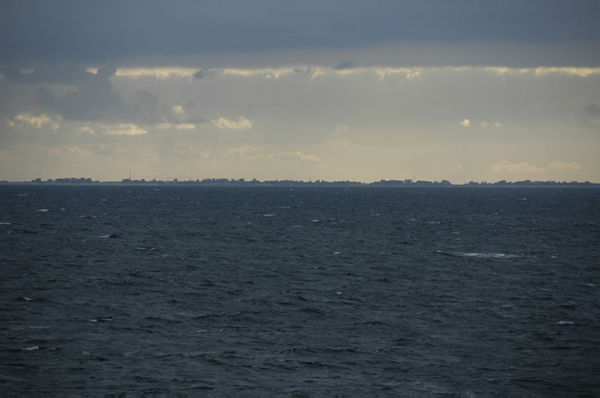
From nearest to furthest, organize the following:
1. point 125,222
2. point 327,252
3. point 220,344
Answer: point 220,344 → point 327,252 → point 125,222

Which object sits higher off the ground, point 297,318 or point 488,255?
point 488,255

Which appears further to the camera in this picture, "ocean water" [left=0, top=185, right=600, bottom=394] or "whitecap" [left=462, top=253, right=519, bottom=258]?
"whitecap" [left=462, top=253, right=519, bottom=258]

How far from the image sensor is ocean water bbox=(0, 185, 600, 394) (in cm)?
2384

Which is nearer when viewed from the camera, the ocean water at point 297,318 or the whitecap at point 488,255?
the ocean water at point 297,318

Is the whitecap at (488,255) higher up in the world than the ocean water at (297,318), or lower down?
higher up

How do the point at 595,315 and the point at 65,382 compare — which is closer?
the point at 65,382

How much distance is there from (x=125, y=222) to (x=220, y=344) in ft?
245

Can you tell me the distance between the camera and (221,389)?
22547 mm

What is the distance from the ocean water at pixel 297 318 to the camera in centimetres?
2384

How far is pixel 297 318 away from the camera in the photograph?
32.8 metres

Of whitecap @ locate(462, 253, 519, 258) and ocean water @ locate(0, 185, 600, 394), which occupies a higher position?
whitecap @ locate(462, 253, 519, 258)

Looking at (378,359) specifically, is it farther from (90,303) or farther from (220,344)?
(90,303)

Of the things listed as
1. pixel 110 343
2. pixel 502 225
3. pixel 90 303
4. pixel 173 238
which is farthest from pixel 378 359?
pixel 502 225

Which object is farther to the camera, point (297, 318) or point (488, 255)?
point (488, 255)
